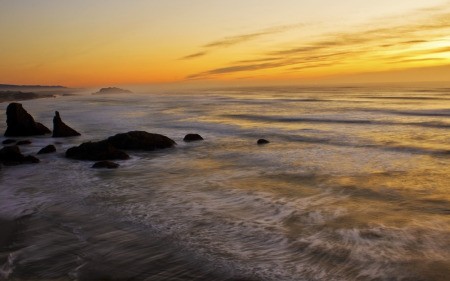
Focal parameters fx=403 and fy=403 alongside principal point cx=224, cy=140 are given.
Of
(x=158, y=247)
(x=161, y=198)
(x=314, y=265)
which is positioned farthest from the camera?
(x=161, y=198)

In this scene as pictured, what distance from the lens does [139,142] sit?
25625 mm

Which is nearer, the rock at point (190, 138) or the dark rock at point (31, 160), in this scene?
the dark rock at point (31, 160)

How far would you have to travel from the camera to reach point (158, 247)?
10.1m

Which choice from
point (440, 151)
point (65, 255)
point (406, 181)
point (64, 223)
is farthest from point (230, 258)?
point (440, 151)

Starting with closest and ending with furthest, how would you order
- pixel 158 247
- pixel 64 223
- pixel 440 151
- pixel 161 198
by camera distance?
pixel 158 247
pixel 64 223
pixel 161 198
pixel 440 151

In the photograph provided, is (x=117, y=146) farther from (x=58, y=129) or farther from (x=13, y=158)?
(x=58, y=129)

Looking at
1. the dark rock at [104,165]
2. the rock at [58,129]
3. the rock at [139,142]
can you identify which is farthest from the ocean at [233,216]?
the rock at [58,129]

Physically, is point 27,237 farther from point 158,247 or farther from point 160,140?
point 160,140

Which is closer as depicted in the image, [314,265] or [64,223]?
[314,265]

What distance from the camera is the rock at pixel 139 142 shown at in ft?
83.4

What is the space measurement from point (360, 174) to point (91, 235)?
1242 centimetres

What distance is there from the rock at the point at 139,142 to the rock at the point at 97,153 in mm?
2737

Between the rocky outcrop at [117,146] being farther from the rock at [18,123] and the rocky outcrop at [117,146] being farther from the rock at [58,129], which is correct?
the rock at [18,123]

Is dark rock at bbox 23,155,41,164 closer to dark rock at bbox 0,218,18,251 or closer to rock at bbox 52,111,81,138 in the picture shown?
dark rock at bbox 0,218,18,251
